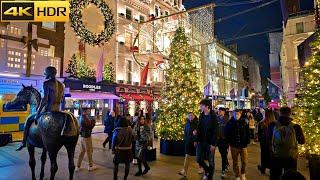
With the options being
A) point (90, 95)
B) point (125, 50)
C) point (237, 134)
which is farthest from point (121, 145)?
point (125, 50)

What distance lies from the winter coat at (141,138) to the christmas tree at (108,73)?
56.4ft

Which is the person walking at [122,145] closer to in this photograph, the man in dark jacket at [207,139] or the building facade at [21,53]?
the man in dark jacket at [207,139]

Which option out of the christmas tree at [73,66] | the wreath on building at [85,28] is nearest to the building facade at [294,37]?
the wreath on building at [85,28]

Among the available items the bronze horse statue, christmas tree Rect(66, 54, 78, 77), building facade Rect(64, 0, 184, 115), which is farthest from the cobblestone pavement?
building facade Rect(64, 0, 184, 115)

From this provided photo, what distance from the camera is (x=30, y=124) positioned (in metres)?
6.99

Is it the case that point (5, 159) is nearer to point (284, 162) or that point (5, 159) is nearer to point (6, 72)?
point (6, 72)

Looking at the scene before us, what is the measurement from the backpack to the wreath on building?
2083 centimetres

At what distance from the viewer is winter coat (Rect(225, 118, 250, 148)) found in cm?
816

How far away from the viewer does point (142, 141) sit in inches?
365

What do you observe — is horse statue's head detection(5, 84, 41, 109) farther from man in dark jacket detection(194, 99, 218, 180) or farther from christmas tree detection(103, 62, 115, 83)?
christmas tree detection(103, 62, 115, 83)

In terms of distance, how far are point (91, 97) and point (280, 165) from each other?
19664mm

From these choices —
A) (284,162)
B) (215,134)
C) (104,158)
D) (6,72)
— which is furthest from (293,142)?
(6,72)

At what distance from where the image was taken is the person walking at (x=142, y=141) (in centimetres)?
891

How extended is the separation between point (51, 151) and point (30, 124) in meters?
0.95
